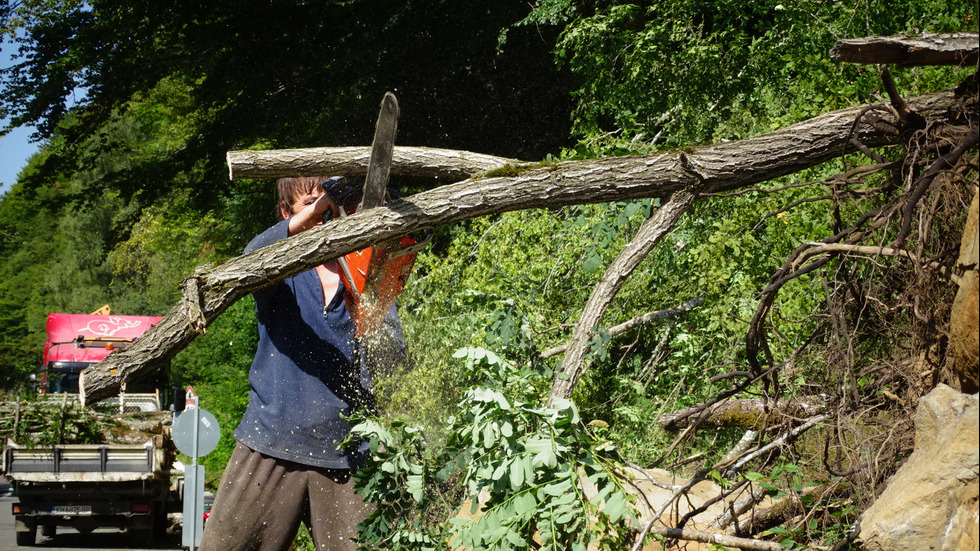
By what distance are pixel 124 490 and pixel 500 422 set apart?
8244 mm

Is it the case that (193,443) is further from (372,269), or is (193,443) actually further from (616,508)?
(616,508)

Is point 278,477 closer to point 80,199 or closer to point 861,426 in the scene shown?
point 861,426

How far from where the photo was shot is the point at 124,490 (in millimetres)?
9695

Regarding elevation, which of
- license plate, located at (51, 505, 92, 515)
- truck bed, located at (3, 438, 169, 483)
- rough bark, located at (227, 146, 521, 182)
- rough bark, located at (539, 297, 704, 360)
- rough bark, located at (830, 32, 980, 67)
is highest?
rough bark, located at (830, 32, 980, 67)

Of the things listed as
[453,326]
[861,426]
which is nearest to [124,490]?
[453,326]

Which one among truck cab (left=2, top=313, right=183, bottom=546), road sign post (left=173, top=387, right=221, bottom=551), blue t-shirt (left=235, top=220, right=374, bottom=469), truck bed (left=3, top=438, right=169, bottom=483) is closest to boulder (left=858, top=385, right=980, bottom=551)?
blue t-shirt (left=235, top=220, right=374, bottom=469)

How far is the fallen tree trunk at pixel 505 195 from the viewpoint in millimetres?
3201

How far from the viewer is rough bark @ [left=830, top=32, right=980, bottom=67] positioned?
268cm

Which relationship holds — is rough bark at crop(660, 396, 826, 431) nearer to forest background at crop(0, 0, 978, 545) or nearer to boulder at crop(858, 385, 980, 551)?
forest background at crop(0, 0, 978, 545)

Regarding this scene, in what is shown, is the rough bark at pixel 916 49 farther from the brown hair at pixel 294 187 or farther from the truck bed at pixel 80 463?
the truck bed at pixel 80 463

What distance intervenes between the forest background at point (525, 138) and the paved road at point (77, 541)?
192cm

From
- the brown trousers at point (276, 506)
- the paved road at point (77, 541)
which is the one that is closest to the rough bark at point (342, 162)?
the brown trousers at point (276, 506)

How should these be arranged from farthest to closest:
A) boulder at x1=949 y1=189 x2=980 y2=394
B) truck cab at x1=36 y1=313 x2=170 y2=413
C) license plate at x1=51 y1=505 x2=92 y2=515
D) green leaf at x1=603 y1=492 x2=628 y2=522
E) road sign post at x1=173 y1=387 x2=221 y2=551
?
truck cab at x1=36 y1=313 x2=170 y2=413
license plate at x1=51 y1=505 x2=92 y2=515
road sign post at x1=173 y1=387 x2=221 y2=551
green leaf at x1=603 y1=492 x2=628 y2=522
boulder at x1=949 y1=189 x2=980 y2=394

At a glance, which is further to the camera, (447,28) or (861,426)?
(447,28)
